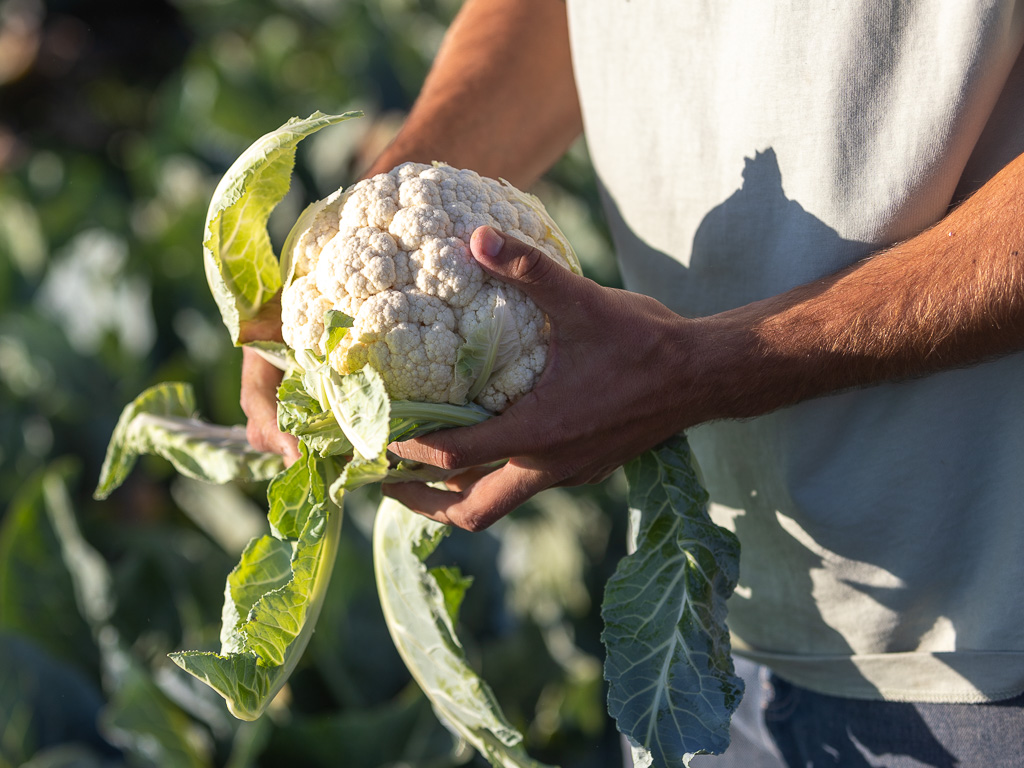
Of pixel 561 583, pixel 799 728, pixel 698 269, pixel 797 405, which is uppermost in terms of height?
pixel 698 269

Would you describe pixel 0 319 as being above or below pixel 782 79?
below

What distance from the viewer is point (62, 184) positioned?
193 inches

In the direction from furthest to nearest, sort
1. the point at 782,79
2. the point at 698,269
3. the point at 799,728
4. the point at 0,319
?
the point at 0,319, the point at 799,728, the point at 698,269, the point at 782,79

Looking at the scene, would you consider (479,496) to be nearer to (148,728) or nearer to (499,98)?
(499,98)

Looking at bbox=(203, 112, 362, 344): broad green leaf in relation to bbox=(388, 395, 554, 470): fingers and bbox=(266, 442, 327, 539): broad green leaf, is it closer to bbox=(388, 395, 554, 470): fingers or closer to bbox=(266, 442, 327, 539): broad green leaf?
bbox=(266, 442, 327, 539): broad green leaf

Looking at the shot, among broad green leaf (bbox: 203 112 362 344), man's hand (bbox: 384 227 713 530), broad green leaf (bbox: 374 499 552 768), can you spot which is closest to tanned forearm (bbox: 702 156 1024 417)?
man's hand (bbox: 384 227 713 530)

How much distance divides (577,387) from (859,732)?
0.81 m

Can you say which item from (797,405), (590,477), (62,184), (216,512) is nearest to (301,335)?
(590,477)

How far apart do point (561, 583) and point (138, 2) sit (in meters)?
6.50

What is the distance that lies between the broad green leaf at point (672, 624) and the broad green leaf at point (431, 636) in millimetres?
259

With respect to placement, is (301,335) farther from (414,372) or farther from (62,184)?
(62,184)

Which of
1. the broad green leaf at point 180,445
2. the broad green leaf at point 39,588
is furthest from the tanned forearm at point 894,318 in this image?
the broad green leaf at point 39,588

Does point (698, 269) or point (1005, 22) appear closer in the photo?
point (1005, 22)

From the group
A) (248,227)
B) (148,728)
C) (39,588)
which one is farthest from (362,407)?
(39,588)
